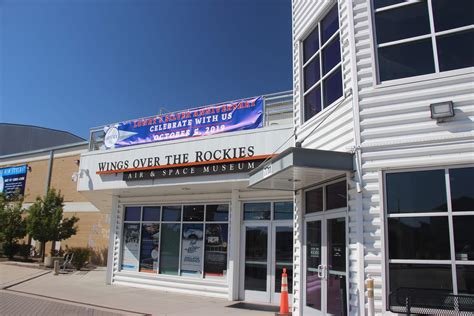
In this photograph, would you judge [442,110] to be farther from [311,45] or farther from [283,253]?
[283,253]

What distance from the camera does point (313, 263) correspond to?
8.64m

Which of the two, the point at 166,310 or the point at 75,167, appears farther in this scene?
the point at 75,167

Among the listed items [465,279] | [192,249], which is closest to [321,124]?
[465,279]

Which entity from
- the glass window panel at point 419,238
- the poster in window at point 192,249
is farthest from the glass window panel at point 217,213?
the glass window panel at point 419,238

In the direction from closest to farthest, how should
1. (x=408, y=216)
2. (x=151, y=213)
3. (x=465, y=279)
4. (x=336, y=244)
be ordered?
(x=465, y=279), (x=408, y=216), (x=336, y=244), (x=151, y=213)

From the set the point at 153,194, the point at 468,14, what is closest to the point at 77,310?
the point at 153,194

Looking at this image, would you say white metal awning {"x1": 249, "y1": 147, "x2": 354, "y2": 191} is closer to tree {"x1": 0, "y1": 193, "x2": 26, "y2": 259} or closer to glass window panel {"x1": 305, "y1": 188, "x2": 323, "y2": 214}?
glass window panel {"x1": 305, "y1": 188, "x2": 323, "y2": 214}

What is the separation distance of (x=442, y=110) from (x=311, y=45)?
4006mm

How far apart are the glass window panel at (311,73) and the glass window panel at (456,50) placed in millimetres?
2714

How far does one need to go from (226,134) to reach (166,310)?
4.93 meters

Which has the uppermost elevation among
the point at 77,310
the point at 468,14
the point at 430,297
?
the point at 468,14

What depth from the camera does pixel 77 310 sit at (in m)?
10.3

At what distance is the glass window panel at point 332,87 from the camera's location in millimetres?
8211

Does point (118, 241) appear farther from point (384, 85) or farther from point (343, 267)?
point (384, 85)
